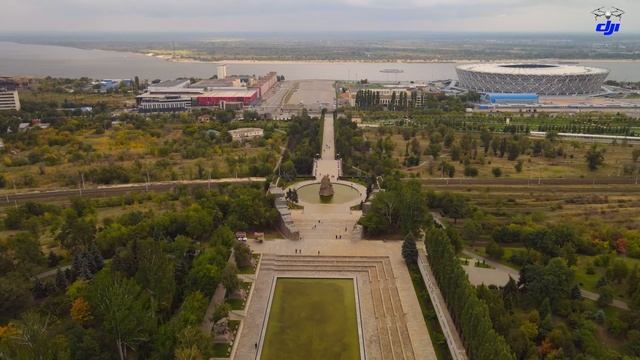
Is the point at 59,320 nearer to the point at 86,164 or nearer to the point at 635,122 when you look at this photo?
the point at 86,164

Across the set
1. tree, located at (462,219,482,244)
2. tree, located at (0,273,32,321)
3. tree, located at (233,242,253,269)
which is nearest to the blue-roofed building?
tree, located at (462,219,482,244)

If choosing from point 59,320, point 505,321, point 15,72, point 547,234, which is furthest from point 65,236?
point 15,72

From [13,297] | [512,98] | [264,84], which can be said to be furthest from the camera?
[264,84]

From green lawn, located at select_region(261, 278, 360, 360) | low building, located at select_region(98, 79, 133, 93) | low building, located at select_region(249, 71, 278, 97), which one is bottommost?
green lawn, located at select_region(261, 278, 360, 360)

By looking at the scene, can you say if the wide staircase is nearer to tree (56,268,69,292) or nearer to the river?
tree (56,268,69,292)

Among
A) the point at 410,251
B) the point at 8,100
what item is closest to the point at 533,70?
the point at 410,251

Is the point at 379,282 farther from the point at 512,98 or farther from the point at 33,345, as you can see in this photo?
the point at 512,98
